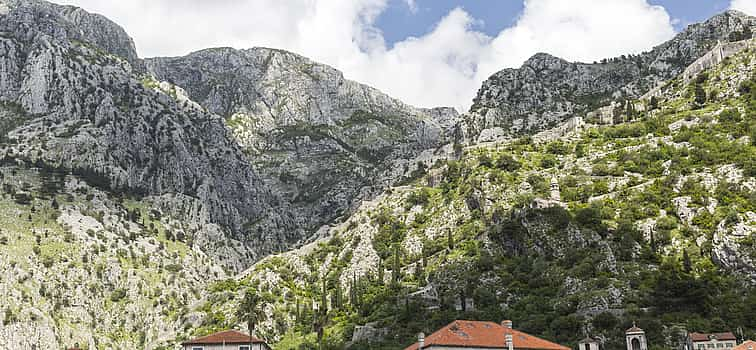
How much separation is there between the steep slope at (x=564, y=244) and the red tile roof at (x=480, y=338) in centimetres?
1804

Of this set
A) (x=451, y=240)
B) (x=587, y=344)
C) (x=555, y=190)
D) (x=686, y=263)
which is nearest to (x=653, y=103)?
(x=555, y=190)

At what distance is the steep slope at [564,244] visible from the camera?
95188mm

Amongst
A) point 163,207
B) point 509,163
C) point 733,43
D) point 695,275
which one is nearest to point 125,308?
point 163,207

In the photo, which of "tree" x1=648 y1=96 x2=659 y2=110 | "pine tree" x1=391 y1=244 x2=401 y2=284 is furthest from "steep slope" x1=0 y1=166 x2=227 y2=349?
"tree" x1=648 y1=96 x2=659 y2=110

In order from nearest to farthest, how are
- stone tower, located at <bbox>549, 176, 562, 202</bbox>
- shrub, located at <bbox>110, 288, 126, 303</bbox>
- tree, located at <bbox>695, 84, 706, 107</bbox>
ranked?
stone tower, located at <bbox>549, 176, 562, 202</bbox> < tree, located at <bbox>695, 84, 706, 107</bbox> < shrub, located at <bbox>110, 288, 126, 303</bbox>

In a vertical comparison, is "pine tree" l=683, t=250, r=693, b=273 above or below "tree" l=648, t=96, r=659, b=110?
below

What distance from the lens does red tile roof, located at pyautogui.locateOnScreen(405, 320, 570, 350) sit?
68.3m

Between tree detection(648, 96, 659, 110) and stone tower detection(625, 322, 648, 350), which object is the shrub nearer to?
stone tower detection(625, 322, 648, 350)

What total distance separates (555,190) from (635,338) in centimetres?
5059

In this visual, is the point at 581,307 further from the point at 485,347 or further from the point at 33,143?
the point at 33,143

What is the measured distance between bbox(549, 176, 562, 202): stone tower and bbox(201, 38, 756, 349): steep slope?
379 millimetres

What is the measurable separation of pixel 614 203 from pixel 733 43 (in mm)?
62939

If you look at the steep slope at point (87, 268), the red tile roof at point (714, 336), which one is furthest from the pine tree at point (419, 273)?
the red tile roof at point (714, 336)

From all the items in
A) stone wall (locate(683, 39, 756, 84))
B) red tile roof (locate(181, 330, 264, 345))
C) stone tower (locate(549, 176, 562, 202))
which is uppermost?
stone wall (locate(683, 39, 756, 84))
